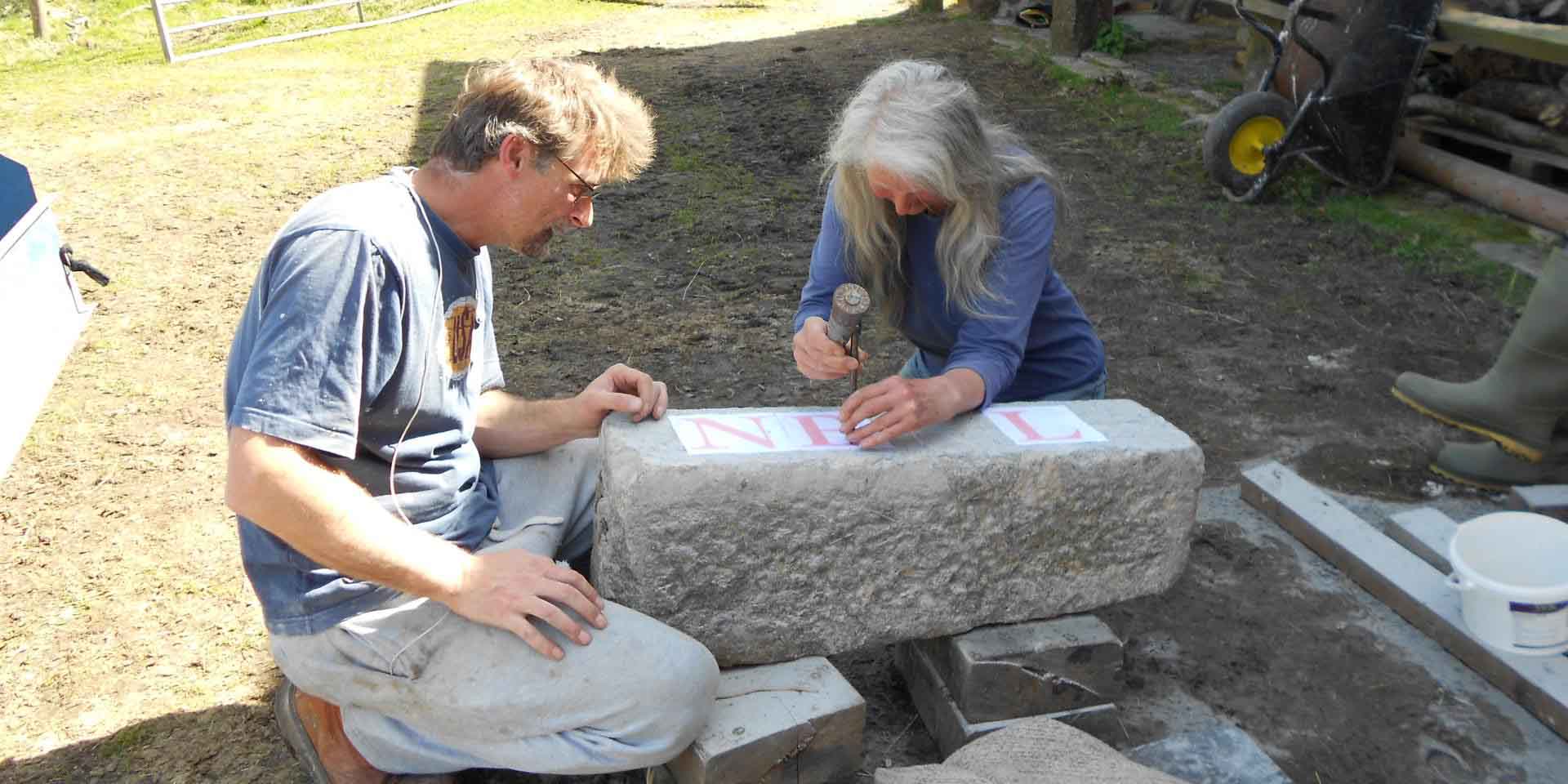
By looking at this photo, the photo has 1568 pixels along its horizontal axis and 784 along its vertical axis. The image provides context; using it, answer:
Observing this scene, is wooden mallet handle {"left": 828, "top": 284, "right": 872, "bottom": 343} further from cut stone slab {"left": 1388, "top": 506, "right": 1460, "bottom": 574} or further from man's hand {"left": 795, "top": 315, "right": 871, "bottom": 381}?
cut stone slab {"left": 1388, "top": 506, "right": 1460, "bottom": 574}

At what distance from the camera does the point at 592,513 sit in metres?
2.55

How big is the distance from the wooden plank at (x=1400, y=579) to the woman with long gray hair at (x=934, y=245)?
88 centimetres

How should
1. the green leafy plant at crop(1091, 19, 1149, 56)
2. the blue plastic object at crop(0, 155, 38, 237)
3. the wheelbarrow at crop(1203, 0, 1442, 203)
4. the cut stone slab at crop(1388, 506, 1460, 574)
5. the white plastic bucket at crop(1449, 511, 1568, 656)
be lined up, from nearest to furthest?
the white plastic bucket at crop(1449, 511, 1568, 656) → the cut stone slab at crop(1388, 506, 1460, 574) → the blue plastic object at crop(0, 155, 38, 237) → the wheelbarrow at crop(1203, 0, 1442, 203) → the green leafy plant at crop(1091, 19, 1149, 56)

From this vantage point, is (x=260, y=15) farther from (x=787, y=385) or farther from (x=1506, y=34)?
(x=1506, y=34)

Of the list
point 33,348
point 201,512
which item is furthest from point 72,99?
point 201,512

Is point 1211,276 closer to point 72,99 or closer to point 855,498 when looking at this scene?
point 855,498

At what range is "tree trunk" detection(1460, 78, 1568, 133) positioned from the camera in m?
5.32

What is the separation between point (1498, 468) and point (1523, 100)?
3065 millimetres

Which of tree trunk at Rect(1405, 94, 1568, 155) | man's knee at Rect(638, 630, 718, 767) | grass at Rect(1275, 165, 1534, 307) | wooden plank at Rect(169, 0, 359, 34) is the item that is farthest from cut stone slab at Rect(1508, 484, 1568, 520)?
wooden plank at Rect(169, 0, 359, 34)

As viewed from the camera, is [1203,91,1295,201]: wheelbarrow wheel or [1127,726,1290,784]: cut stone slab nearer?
[1127,726,1290,784]: cut stone slab

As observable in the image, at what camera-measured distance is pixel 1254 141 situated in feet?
19.1

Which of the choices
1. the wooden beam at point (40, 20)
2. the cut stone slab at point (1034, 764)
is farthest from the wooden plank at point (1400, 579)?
the wooden beam at point (40, 20)

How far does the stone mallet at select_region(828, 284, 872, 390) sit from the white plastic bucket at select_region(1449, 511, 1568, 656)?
1.45 metres

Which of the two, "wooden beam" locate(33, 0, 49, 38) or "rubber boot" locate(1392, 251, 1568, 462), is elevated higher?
"rubber boot" locate(1392, 251, 1568, 462)
